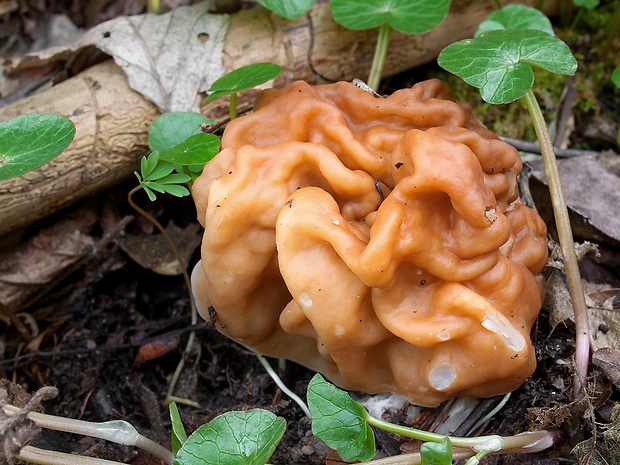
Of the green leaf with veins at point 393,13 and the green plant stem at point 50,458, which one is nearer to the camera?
the green plant stem at point 50,458

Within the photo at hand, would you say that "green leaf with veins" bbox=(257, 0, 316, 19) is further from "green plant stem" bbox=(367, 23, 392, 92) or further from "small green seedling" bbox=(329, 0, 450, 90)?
"green plant stem" bbox=(367, 23, 392, 92)

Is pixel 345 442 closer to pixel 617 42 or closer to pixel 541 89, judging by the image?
pixel 541 89

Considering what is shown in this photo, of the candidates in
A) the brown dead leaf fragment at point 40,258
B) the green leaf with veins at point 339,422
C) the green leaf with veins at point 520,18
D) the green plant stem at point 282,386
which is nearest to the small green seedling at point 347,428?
the green leaf with veins at point 339,422

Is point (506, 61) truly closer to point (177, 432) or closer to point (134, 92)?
point (134, 92)

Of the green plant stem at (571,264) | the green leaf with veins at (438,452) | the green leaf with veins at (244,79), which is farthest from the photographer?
the green leaf with veins at (244,79)

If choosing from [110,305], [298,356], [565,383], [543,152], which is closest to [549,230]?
[543,152]

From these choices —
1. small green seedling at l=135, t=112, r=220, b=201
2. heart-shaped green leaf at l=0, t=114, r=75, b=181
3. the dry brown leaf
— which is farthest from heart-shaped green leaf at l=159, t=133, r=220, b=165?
the dry brown leaf

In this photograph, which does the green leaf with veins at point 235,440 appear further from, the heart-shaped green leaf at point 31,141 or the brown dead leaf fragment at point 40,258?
the brown dead leaf fragment at point 40,258
